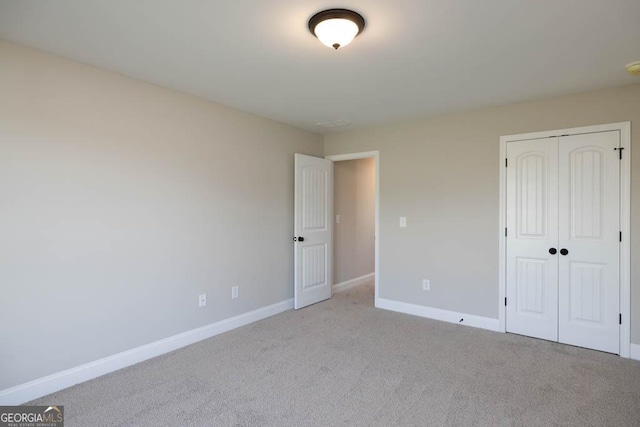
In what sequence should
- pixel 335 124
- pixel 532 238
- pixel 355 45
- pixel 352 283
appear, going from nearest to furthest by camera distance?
pixel 355 45 < pixel 532 238 < pixel 335 124 < pixel 352 283

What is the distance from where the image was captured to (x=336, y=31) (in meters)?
1.96

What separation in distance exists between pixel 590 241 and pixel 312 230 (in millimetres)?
3034

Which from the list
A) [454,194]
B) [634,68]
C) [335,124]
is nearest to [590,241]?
[454,194]

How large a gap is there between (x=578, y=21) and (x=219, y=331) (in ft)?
12.8

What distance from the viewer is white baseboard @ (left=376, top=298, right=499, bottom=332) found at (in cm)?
373

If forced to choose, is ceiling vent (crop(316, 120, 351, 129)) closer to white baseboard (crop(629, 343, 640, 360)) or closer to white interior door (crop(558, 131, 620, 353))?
white interior door (crop(558, 131, 620, 353))

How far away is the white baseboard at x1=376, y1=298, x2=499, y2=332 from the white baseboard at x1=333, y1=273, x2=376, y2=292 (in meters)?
0.94

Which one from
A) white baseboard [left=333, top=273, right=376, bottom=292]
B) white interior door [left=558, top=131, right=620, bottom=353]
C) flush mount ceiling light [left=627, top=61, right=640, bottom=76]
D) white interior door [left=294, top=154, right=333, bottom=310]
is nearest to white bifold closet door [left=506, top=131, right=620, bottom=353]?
white interior door [left=558, top=131, right=620, bottom=353]

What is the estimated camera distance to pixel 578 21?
2.00 m

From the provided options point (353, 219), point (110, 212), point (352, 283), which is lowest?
point (352, 283)

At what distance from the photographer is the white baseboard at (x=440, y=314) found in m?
3.73

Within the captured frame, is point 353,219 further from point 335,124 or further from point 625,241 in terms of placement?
point 625,241

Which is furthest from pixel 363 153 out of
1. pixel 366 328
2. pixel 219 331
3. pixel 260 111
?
pixel 219 331

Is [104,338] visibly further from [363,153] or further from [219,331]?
[363,153]
